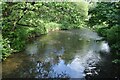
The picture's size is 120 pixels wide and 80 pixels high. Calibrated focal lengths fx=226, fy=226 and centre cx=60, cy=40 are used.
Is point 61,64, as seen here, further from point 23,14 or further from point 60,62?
point 23,14

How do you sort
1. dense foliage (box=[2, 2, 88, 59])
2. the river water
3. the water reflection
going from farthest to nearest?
dense foliage (box=[2, 2, 88, 59])
the water reflection
the river water

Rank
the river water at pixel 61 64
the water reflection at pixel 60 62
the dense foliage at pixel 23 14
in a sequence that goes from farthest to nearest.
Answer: the dense foliage at pixel 23 14, the water reflection at pixel 60 62, the river water at pixel 61 64

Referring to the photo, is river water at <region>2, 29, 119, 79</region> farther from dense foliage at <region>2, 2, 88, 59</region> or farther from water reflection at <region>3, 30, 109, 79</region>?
dense foliage at <region>2, 2, 88, 59</region>

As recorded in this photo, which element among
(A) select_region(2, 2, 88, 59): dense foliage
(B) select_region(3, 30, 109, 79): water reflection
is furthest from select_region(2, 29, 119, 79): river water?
(A) select_region(2, 2, 88, 59): dense foliage

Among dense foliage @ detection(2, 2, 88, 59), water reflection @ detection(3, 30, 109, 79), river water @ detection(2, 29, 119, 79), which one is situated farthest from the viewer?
dense foliage @ detection(2, 2, 88, 59)

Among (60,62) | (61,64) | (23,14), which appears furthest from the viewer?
(23,14)

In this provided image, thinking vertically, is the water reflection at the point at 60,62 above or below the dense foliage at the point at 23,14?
below

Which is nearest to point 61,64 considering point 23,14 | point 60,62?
point 60,62

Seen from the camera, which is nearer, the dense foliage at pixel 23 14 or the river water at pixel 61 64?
the river water at pixel 61 64

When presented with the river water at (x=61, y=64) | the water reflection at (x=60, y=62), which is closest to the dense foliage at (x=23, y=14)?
the river water at (x=61, y=64)

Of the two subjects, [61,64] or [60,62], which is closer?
[61,64]

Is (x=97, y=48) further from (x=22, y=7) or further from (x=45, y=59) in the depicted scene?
(x=22, y=7)

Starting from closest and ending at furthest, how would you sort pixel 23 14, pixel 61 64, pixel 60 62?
1. pixel 61 64
2. pixel 60 62
3. pixel 23 14

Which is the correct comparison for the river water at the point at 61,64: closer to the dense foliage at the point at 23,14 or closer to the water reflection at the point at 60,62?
the water reflection at the point at 60,62
